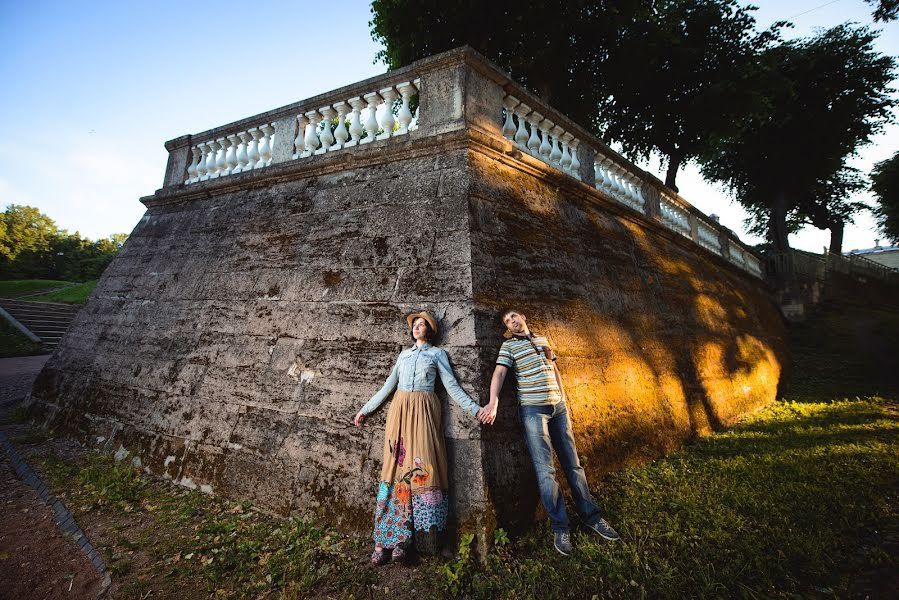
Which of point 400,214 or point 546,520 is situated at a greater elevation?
point 400,214

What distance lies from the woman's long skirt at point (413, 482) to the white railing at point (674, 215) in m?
6.77

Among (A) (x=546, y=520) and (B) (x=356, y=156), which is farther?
(B) (x=356, y=156)

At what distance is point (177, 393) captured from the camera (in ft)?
14.1

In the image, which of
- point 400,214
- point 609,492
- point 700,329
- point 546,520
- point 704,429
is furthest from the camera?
point 700,329

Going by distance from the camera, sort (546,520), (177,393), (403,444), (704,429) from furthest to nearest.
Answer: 1. (704,429)
2. (177,393)
3. (546,520)
4. (403,444)

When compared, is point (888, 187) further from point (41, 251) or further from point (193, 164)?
point (41, 251)

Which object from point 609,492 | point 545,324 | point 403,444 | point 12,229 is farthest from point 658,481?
A: point 12,229

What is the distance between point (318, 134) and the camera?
5.07 m

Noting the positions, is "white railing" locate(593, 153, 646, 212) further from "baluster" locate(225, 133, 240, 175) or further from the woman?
"baluster" locate(225, 133, 240, 175)

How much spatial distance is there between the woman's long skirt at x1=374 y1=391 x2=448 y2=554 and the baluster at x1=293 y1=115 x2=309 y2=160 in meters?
4.19

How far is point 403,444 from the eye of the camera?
2.75 m

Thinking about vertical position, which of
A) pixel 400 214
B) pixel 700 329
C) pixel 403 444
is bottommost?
pixel 403 444

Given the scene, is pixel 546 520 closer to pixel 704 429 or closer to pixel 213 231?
pixel 704 429

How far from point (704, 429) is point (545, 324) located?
141 inches
